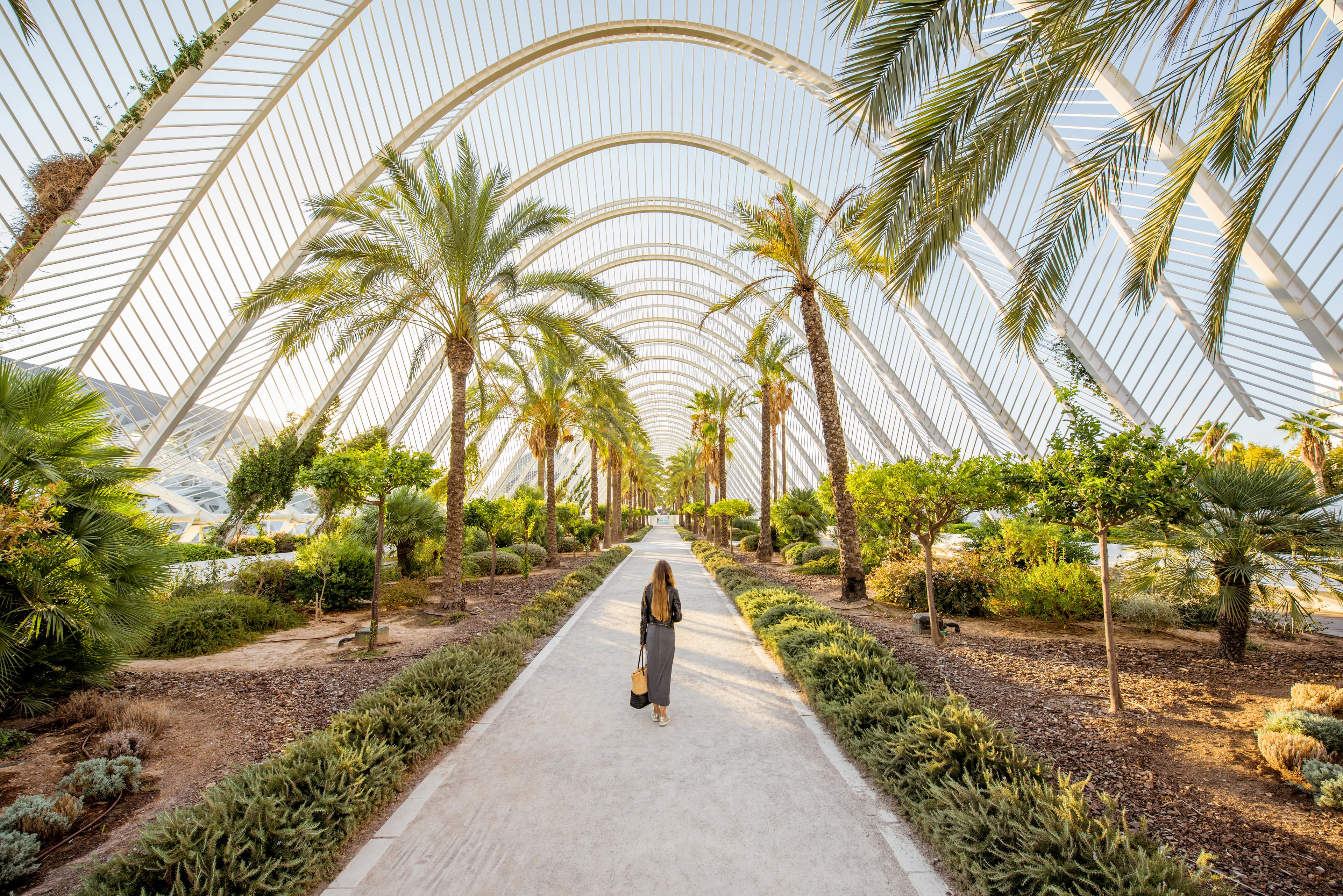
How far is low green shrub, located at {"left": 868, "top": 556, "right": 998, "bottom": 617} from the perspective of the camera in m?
10.5

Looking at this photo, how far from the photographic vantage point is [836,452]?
12.2 m

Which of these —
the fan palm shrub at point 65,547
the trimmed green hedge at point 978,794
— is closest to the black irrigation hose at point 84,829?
the fan palm shrub at point 65,547

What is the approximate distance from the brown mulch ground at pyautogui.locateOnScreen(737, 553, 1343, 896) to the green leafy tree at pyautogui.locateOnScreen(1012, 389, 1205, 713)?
A: 0.52m

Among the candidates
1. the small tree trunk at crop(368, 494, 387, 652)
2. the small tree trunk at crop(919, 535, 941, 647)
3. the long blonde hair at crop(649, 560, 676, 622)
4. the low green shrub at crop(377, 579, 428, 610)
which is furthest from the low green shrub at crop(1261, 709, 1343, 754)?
the low green shrub at crop(377, 579, 428, 610)

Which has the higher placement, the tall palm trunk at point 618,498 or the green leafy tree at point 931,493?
the tall palm trunk at point 618,498

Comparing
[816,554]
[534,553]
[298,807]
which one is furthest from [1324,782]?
[534,553]

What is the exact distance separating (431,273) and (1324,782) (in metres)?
14.1

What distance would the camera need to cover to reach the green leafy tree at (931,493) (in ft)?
26.3

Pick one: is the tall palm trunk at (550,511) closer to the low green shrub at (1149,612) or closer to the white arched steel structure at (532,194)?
the white arched steel structure at (532,194)

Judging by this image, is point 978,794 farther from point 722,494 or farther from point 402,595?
point 722,494

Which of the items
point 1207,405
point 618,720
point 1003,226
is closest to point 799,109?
point 1003,226

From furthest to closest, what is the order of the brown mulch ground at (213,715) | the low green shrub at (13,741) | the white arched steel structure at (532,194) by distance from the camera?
1. the white arched steel structure at (532,194)
2. the low green shrub at (13,741)
3. the brown mulch ground at (213,715)

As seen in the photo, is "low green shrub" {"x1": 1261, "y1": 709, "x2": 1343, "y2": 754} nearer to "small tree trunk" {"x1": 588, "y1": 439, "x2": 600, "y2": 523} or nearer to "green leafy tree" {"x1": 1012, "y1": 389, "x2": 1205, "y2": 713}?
"green leafy tree" {"x1": 1012, "y1": 389, "x2": 1205, "y2": 713}

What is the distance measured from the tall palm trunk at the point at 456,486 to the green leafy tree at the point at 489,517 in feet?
9.84
